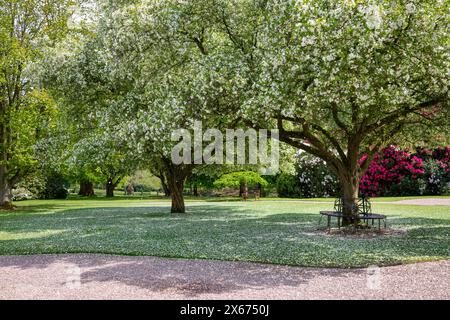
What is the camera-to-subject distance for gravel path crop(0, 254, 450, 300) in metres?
8.12

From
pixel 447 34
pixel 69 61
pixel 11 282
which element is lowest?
pixel 11 282

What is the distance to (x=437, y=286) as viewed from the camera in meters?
8.46

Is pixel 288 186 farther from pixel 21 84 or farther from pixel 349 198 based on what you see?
pixel 349 198

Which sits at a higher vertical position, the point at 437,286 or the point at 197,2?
the point at 197,2

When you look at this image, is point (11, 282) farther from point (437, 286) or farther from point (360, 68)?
point (360, 68)

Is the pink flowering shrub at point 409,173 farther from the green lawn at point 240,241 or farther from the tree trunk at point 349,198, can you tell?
the tree trunk at point 349,198

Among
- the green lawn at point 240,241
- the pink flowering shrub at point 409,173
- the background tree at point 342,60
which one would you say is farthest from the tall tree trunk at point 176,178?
the pink flowering shrub at point 409,173

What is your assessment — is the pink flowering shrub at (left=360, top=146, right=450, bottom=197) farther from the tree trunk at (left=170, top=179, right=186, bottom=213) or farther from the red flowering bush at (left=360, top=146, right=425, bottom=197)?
the tree trunk at (left=170, top=179, right=186, bottom=213)

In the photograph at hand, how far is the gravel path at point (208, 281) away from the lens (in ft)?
26.6

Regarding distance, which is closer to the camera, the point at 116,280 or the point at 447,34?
the point at 116,280

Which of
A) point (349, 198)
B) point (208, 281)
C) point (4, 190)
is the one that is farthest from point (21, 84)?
point (208, 281)
